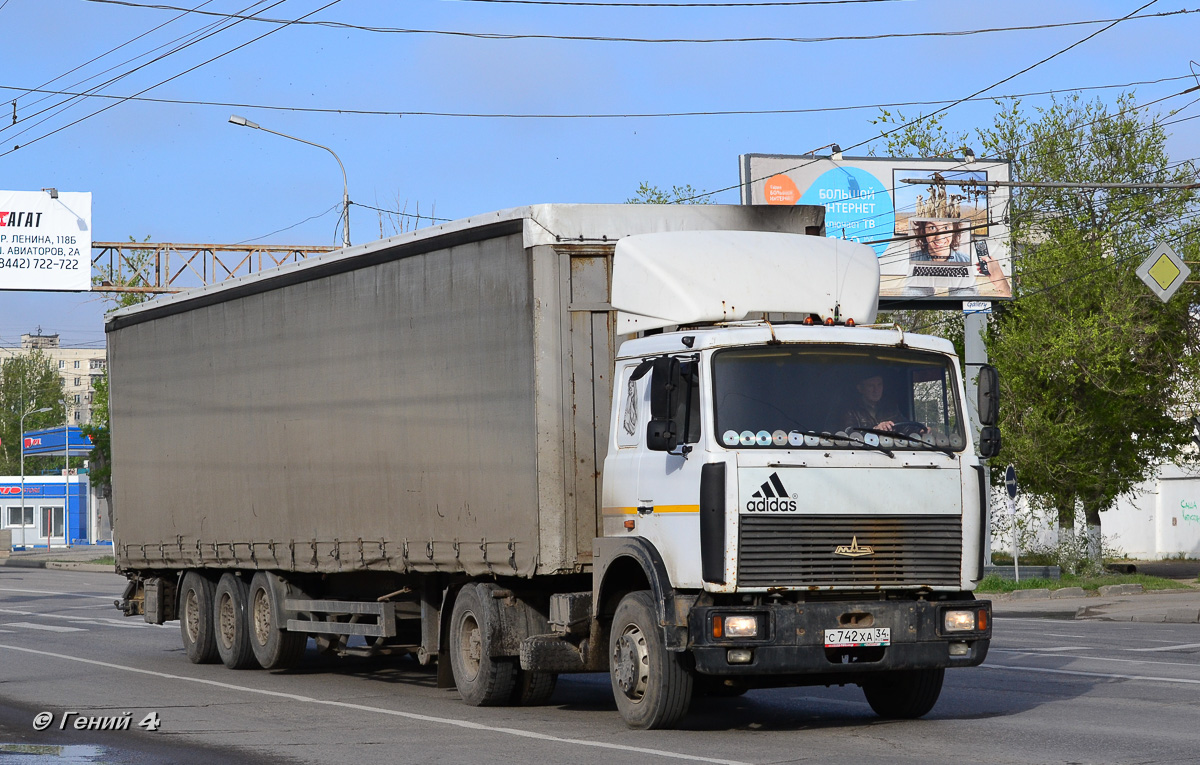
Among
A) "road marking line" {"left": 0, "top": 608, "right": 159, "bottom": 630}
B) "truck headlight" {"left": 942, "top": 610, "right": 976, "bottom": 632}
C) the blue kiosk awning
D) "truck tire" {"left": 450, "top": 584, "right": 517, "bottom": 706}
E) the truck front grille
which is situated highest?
the blue kiosk awning

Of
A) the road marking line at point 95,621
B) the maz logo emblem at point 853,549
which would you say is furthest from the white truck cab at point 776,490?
the road marking line at point 95,621

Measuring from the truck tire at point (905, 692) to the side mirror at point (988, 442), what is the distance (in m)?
1.62

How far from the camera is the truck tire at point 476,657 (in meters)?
11.7

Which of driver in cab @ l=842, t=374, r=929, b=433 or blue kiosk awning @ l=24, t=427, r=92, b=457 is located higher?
blue kiosk awning @ l=24, t=427, r=92, b=457

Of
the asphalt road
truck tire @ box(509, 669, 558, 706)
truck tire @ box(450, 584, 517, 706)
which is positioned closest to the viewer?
the asphalt road

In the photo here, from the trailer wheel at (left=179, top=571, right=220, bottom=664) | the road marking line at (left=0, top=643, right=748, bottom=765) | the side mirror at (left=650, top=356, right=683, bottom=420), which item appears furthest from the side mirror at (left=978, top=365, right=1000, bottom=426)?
the trailer wheel at (left=179, top=571, right=220, bottom=664)

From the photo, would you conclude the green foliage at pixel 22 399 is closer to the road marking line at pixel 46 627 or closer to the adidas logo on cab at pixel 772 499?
the road marking line at pixel 46 627

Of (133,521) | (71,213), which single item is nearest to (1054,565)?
(133,521)

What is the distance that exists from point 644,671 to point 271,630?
19.6 feet

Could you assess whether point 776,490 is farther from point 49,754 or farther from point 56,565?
point 56,565

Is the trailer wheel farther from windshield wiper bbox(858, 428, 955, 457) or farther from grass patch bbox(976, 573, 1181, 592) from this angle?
grass patch bbox(976, 573, 1181, 592)

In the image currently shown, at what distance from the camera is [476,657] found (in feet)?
39.4

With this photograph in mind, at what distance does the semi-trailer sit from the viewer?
32.3 feet

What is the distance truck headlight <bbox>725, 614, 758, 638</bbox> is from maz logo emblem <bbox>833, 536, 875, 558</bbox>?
27.9 inches
